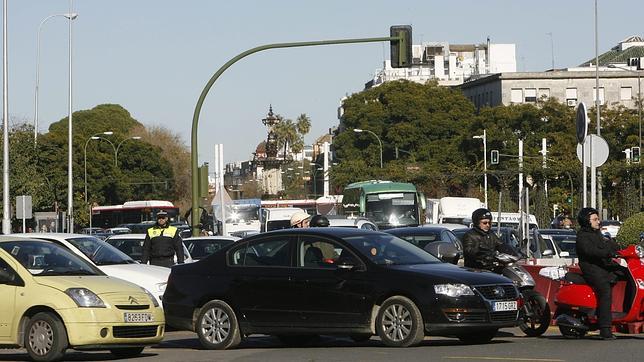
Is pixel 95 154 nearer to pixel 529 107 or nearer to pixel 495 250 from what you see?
pixel 529 107

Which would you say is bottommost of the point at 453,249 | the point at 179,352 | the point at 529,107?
the point at 179,352

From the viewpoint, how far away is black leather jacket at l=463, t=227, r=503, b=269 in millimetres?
19094

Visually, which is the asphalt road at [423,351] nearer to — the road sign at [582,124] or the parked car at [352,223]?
the road sign at [582,124]

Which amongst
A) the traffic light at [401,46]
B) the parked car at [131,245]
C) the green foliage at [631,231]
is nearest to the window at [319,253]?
the parked car at [131,245]

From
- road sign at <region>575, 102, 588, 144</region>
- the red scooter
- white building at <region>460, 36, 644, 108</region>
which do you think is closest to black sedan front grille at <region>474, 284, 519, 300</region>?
the red scooter

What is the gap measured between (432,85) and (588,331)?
108377 millimetres

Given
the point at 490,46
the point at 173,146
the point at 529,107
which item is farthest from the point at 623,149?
the point at 490,46

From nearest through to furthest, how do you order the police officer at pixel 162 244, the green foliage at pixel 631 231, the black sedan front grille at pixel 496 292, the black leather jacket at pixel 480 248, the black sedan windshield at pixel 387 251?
the black sedan front grille at pixel 496 292 → the black sedan windshield at pixel 387 251 → the black leather jacket at pixel 480 248 → the police officer at pixel 162 244 → the green foliage at pixel 631 231

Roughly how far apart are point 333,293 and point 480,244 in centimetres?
257

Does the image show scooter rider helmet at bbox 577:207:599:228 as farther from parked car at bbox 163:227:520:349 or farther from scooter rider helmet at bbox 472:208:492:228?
scooter rider helmet at bbox 472:208:492:228

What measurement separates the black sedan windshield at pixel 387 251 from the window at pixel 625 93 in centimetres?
11970

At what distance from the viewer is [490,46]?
170750mm

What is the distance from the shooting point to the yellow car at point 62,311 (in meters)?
16.1

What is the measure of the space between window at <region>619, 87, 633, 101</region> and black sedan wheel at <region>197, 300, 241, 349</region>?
120 meters
